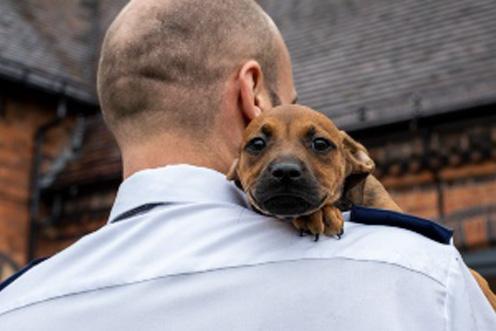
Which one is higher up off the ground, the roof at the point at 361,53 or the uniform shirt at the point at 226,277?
the uniform shirt at the point at 226,277

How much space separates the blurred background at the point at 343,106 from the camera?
8.29 m

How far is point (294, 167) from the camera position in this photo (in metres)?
1.86

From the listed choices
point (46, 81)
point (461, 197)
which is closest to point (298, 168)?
point (461, 197)

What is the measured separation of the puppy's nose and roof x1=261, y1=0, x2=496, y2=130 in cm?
658

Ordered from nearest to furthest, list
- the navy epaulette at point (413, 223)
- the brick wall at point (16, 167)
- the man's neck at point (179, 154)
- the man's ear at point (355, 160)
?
1. the navy epaulette at point (413, 223)
2. the man's neck at point (179, 154)
3. the man's ear at point (355, 160)
4. the brick wall at point (16, 167)

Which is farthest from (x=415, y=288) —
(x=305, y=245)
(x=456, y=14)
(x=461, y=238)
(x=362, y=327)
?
(x=456, y=14)

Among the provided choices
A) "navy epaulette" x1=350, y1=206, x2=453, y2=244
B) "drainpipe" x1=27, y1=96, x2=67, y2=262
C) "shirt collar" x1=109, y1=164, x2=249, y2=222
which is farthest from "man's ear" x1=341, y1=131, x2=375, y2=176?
"drainpipe" x1=27, y1=96, x2=67, y2=262

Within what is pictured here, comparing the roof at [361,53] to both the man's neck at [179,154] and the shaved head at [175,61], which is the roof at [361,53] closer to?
the shaved head at [175,61]

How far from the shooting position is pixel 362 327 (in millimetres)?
1441

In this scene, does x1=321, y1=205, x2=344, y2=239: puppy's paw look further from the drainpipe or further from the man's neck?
the drainpipe

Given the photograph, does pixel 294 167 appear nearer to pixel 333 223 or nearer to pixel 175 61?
pixel 333 223

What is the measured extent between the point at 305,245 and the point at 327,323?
192mm

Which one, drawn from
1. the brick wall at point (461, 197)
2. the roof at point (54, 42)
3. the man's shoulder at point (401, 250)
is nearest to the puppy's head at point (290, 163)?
the man's shoulder at point (401, 250)

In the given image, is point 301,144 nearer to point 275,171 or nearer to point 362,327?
point 275,171
